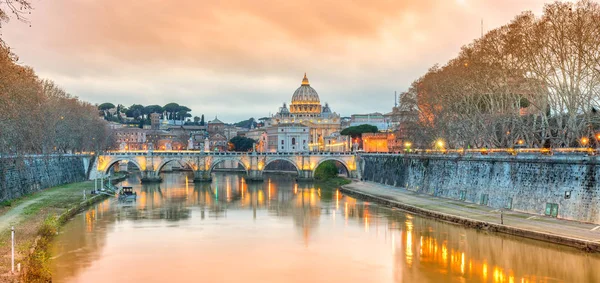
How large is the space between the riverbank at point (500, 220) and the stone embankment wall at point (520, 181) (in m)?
0.74

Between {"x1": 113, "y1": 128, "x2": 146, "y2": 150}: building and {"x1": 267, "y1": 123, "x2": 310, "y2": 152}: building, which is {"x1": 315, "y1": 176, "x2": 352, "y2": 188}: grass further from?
{"x1": 113, "y1": 128, "x2": 146, "y2": 150}: building

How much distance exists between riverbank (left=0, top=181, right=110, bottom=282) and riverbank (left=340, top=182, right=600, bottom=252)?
952 inches

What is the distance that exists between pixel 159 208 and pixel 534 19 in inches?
1382

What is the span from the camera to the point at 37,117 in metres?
52.1

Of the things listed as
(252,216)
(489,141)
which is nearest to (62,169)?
(252,216)

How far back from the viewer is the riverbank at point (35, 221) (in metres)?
27.5

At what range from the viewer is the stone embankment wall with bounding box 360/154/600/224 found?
123 feet

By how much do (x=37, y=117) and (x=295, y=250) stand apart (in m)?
26.5

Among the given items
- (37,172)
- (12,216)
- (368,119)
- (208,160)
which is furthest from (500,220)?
(368,119)

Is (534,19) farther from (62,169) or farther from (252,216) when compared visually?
(62,169)

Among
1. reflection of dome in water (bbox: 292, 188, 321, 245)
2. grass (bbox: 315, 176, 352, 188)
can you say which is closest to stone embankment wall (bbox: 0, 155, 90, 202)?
reflection of dome in water (bbox: 292, 188, 321, 245)

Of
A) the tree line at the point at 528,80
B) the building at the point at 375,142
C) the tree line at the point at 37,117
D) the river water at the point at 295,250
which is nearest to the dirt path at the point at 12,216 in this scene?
the river water at the point at 295,250

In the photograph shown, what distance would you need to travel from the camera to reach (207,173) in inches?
3939

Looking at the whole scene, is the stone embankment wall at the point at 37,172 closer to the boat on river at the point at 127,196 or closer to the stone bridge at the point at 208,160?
the stone bridge at the point at 208,160
